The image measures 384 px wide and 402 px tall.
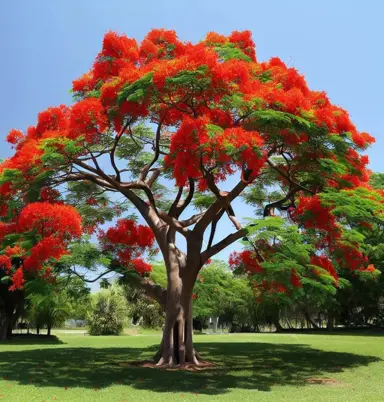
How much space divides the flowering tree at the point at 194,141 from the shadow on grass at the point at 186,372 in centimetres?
174

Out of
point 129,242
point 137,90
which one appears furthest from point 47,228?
point 137,90

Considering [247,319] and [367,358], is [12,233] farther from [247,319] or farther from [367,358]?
[247,319]

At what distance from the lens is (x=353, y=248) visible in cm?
1414

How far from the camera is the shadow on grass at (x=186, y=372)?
36.3 ft

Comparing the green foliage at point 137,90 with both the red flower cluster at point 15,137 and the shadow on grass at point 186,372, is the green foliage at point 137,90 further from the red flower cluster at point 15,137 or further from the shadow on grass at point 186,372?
the shadow on grass at point 186,372

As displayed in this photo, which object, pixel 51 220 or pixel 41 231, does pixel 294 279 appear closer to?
pixel 51 220

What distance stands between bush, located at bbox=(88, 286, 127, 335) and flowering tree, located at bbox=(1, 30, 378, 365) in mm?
22926

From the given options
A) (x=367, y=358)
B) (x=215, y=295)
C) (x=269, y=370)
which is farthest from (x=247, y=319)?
(x=269, y=370)

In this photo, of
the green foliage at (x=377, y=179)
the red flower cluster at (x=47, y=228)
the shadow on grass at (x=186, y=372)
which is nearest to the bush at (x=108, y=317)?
the shadow on grass at (x=186, y=372)

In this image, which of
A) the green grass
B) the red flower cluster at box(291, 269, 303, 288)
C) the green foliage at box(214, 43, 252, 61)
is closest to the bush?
the green grass

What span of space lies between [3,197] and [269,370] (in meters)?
8.87

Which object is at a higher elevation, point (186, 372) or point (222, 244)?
point (222, 244)

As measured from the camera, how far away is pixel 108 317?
124 feet

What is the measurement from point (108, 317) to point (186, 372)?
25995 millimetres
